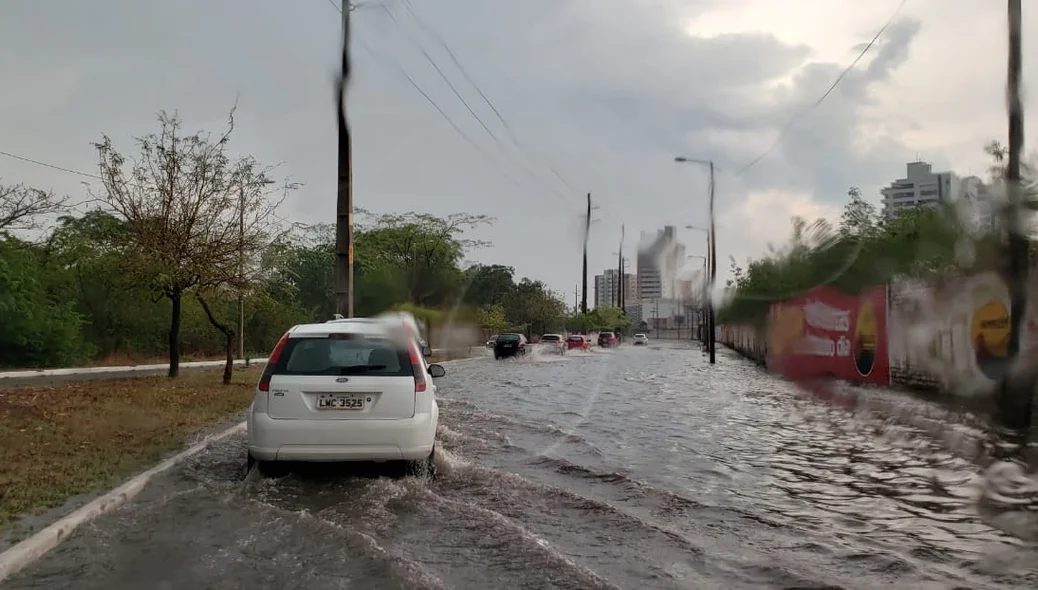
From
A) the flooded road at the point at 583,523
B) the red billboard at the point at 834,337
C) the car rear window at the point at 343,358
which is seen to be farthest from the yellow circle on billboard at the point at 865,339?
the car rear window at the point at 343,358

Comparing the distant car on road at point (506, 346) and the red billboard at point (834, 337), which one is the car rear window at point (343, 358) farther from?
the distant car on road at point (506, 346)

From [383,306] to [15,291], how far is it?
1169cm

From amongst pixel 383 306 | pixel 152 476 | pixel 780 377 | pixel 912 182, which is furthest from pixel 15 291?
pixel 912 182

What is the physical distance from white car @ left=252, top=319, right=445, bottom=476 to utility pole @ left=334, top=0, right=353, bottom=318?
802 cm

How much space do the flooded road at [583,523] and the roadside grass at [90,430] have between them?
23.6 inches

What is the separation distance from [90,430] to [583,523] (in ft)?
24.2

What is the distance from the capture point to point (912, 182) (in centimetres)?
2666

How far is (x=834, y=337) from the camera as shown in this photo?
21.2 meters

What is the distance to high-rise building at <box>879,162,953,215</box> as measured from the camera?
868 inches

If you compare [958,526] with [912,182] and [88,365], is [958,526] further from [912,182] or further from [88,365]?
[88,365]

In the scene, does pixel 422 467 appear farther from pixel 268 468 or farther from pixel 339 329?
pixel 339 329

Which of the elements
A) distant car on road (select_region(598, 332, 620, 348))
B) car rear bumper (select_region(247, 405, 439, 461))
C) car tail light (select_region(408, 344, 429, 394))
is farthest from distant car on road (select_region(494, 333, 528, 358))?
→ car rear bumper (select_region(247, 405, 439, 461))

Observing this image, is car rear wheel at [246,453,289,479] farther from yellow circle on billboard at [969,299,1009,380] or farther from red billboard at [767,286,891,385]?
red billboard at [767,286,891,385]

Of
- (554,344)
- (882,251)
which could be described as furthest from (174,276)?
(554,344)
